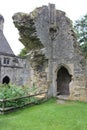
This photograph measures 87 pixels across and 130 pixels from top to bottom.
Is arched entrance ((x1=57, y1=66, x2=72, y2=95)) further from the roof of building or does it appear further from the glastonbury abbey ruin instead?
the roof of building

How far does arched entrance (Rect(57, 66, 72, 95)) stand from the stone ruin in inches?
19.1

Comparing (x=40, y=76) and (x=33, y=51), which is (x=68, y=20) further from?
(x=40, y=76)

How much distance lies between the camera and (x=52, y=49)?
1602 centimetres

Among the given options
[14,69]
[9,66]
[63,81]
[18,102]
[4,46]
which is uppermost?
[4,46]

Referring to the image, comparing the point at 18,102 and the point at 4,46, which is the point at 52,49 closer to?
the point at 18,102

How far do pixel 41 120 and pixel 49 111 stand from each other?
1.82 m

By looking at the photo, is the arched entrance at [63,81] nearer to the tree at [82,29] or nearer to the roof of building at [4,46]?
the tree at [82,29]

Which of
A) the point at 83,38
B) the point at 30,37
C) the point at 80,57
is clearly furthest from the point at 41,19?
the point at 83,38

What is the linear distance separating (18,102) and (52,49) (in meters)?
5.67

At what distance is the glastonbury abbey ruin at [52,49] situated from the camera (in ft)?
49.6

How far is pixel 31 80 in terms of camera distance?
1616 cm

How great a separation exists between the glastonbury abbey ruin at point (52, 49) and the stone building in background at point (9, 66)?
23858 mm

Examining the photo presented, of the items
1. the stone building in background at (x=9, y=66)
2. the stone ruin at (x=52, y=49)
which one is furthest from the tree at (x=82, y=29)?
the stone ruin at (x=52, y=49)

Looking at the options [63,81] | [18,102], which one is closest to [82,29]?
[63,81]
